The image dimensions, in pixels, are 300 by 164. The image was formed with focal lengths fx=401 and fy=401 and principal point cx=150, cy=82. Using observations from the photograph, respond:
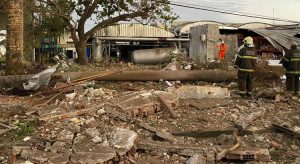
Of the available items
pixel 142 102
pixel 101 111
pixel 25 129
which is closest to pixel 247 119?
pixel 142 102

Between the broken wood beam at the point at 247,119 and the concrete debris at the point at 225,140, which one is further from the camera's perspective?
the broken wood beam at the point at 247,119

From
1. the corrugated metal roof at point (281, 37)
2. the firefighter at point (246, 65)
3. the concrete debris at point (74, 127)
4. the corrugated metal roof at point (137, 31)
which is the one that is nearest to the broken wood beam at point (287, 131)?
the firefighter at point (246, 65)

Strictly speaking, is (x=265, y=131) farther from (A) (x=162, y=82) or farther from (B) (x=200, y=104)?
(A) (x=162, y=82)

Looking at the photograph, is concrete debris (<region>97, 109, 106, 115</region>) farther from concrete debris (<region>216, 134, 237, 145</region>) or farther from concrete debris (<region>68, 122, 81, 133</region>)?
concrete debris (<region>216, 134, 237, 145</region>)

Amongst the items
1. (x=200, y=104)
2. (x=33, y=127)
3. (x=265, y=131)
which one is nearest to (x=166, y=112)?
(x=200, y=104)

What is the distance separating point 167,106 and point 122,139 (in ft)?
6.66

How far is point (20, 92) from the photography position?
905 centimetres

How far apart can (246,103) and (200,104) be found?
1201 millimetres

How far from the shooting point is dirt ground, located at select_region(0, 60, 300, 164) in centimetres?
545

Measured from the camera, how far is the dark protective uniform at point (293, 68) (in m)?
10.2

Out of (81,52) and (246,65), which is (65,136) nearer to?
(246,65)

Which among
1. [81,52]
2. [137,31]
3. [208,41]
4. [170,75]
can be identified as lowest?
[170,75]

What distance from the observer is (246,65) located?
9.30 meters

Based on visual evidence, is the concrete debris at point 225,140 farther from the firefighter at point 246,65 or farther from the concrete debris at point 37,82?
the concrete debris at point 37,82
